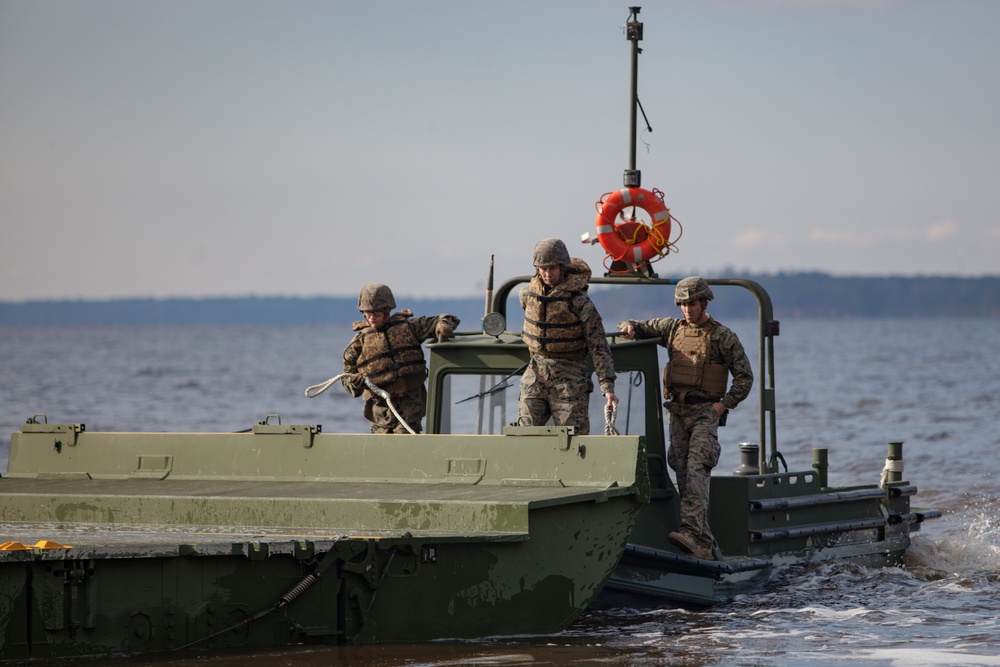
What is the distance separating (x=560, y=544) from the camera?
7.16 m

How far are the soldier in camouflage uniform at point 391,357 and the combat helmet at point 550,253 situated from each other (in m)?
0.77

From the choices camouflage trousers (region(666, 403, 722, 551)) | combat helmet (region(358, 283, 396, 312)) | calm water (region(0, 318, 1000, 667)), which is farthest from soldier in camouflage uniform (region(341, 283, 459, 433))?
calm water (region(0, 318, 1000, 667))

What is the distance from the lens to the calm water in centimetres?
740

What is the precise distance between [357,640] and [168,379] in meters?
36.5

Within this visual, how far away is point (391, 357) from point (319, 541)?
268cm

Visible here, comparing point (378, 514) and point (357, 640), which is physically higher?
point (378, 514)

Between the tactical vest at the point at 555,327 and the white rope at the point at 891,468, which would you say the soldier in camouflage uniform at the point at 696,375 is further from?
the white rope at the point at 891,468

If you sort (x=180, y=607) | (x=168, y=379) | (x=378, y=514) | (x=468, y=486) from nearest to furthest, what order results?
(x=180, y=607) → (x=378, y=514) → (x=468, y=486) → (x=168, y=379)

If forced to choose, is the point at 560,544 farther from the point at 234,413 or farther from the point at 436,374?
the point at 234,413

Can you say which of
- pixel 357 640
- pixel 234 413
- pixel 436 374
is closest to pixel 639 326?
pixel 436 374

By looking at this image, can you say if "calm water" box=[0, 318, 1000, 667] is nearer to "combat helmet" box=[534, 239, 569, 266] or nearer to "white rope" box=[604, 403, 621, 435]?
"white rope" box=[604, 403, 621, 435]

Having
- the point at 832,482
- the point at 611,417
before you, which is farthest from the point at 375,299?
the point at 832,482

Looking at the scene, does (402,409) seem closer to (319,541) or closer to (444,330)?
(444,330)

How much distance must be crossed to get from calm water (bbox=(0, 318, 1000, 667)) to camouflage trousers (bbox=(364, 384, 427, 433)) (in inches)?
69.5
